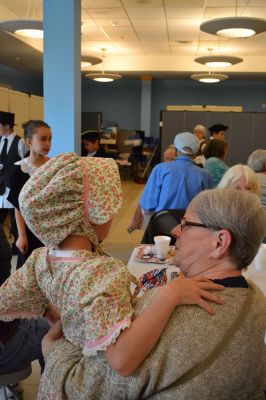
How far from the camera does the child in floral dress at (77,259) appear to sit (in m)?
1.06

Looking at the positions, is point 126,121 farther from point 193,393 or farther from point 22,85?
point 193,393

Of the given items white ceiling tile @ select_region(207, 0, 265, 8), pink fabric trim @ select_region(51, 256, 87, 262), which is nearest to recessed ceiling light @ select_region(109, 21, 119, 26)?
white ceiling tile @ select_region(207, 0, 265, 8)

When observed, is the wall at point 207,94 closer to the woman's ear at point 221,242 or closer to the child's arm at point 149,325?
the woman's ear at point 221,242

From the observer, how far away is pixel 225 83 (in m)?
14.9

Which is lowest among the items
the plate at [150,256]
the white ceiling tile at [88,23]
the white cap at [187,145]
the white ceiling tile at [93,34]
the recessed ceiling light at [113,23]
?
the plate at [150,256]

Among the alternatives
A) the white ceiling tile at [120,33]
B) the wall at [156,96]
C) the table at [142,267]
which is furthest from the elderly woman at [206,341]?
the wall at [156,96]

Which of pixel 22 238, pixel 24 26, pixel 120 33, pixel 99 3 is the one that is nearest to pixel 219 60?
pixel 120 33

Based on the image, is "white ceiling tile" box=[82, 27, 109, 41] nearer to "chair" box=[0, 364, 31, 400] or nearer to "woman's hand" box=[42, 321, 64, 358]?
"chair" box=[0, 364, 31, 400]

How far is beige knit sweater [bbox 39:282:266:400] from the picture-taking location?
1.00 metres

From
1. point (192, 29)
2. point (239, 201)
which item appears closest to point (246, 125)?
point (192, 29)

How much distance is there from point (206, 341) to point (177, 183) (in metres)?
2.93

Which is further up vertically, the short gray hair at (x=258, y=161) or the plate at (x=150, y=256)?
the short gray hair at (x=258, y=161)

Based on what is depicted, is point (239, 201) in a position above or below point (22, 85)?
below

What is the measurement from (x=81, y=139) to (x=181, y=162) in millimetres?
1372
